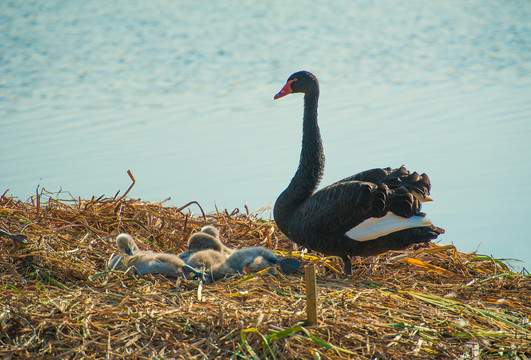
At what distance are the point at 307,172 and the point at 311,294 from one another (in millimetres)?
1921

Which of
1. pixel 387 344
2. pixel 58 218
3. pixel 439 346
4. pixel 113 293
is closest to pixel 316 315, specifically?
pixel 387 344

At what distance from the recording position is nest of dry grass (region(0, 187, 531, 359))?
2473mm

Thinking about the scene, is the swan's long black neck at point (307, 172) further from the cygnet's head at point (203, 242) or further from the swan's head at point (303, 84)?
the cygnet's head at point (203, 242)

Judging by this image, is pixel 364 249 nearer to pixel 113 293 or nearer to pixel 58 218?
pixel 113 293

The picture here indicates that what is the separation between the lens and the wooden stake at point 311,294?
8.30ft

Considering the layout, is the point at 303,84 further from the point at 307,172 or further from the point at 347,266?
the point at 347,266

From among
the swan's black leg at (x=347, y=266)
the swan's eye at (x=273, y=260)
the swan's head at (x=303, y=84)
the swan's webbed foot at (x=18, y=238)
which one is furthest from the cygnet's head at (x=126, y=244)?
the swan's head at (x=303, y=84)

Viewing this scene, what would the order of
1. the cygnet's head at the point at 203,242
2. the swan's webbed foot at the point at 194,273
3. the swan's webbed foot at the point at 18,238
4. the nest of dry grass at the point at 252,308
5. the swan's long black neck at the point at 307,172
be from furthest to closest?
the swan's long black neck at the point at 307,172, the cygnet's head at the point at 203,242, the swan's webbed foot at the point at 18,238, the swan's webbed foot at the point at 194,273, the nest of dry grass at the point at 252,308

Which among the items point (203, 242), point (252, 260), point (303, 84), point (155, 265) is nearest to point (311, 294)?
point (252, 260)

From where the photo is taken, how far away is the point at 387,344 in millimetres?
2559

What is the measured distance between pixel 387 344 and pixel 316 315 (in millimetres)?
338

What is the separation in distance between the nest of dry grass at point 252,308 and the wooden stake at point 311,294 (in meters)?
0.05

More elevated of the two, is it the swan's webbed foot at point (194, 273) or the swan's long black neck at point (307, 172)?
the swan's long black neck at point (307, 172)

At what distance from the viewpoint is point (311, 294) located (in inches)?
99.7
